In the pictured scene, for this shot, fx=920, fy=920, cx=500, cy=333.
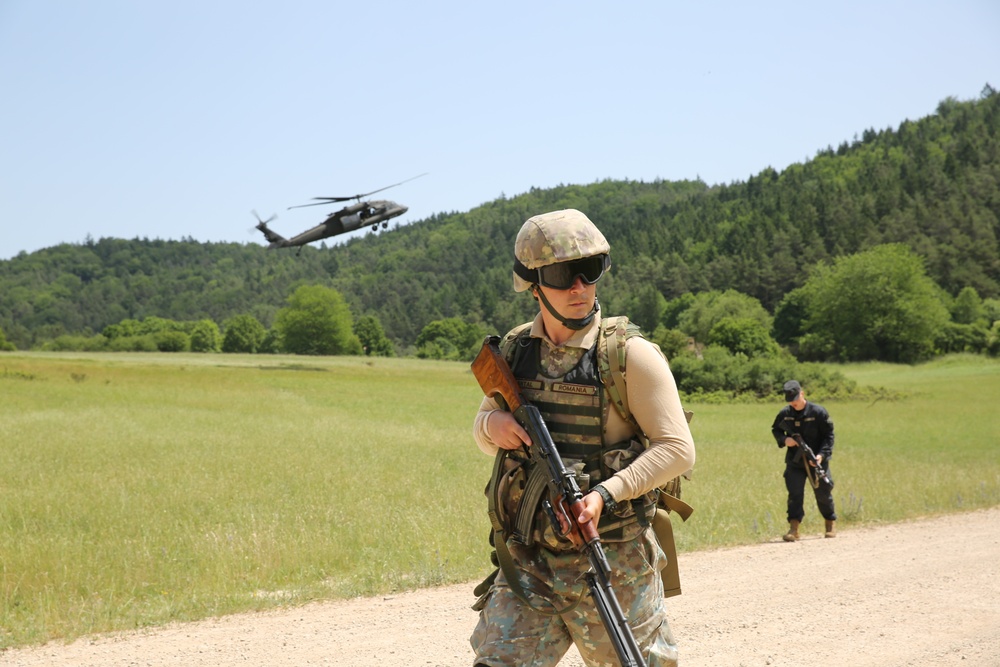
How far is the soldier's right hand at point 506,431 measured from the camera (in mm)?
3559

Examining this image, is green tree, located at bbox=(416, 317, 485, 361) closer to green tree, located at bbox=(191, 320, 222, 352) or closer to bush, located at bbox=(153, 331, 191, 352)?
bush, located at bbox=(153, 331, 191, 352)

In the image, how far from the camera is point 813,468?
13.1 metres

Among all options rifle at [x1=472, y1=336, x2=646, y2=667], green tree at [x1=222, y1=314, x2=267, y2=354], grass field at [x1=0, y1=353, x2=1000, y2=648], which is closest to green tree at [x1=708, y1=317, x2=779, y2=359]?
grass field at [x1=0, y1=353, x2=1000, y2=648]

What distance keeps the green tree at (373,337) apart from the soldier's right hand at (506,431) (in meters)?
158

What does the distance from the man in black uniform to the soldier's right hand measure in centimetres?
1027

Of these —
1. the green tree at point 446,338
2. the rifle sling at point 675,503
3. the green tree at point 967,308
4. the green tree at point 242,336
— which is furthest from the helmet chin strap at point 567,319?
the green tree at point 242,336

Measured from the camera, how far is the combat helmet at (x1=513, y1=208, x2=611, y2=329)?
3.54m

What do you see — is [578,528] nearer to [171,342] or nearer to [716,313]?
[716,313]

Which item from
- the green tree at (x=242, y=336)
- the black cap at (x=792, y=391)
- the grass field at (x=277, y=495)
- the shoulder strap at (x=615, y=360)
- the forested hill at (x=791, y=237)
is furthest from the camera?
the green tree at (x=242, y=336)

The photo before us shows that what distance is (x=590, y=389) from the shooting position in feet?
11.6

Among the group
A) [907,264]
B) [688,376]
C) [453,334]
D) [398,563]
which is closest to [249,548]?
[398,563]

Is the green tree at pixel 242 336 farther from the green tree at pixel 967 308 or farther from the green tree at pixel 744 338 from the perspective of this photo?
the green tree at pixel 967 308

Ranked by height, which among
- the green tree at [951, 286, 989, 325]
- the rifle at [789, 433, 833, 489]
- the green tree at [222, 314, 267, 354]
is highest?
the rifle at [789, 433, 833, 489]

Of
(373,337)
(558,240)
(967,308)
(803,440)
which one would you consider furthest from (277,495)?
(373,337)
